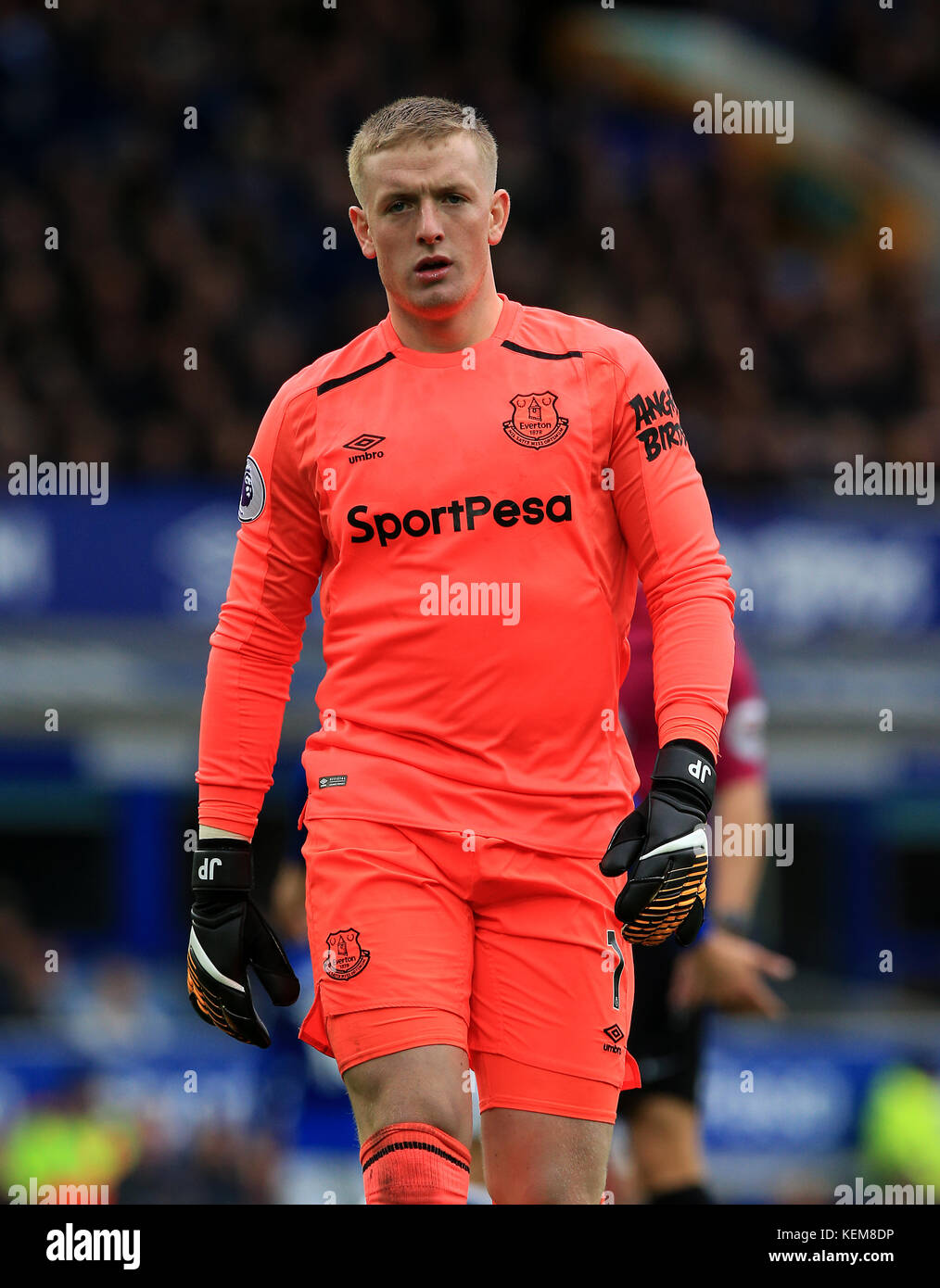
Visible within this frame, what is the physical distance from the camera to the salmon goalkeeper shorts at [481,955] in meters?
3.32

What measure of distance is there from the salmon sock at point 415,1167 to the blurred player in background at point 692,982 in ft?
6.09

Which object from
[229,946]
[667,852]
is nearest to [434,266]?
[667,852]

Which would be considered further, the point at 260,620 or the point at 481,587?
the point at 260,620

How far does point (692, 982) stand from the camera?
17.1 ft

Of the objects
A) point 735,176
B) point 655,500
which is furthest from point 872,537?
point 655,500

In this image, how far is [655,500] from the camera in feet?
11.5

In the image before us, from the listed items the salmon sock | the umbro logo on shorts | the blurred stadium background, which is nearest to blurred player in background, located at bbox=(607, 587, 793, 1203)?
the blurred stadium background

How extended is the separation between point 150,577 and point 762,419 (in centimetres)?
432

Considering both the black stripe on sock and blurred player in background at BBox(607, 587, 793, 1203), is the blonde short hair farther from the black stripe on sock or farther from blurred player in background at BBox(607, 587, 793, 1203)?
the black stripe on sock

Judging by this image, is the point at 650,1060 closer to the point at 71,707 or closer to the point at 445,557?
the point at 445,557

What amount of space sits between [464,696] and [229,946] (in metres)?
0.66

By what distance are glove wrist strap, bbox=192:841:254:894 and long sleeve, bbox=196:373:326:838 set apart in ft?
0.13

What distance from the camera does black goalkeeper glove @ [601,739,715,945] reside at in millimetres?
3211

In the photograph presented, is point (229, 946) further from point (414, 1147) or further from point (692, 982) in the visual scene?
point (692, 982)
